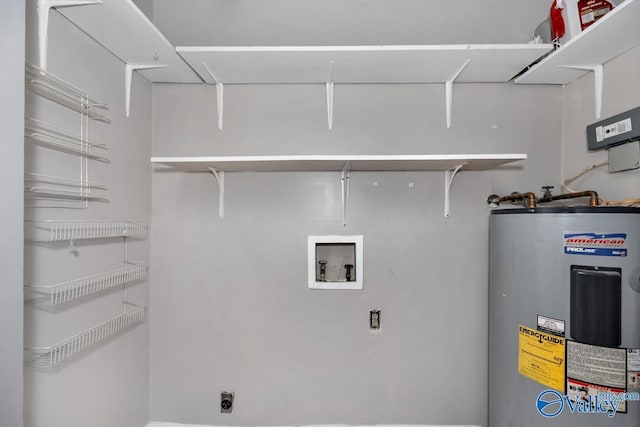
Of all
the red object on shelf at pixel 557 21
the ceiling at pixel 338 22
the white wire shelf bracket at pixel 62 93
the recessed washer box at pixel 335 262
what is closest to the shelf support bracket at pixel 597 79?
the red object on shelf at pixel 557 21

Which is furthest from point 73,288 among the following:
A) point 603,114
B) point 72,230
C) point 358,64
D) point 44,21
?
point 603,114

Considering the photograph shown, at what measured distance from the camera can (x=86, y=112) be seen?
1239 millimetres

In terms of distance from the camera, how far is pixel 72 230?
1.12 meters

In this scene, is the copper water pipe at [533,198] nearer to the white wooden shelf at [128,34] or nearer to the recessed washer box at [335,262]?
the recessed washer box at [335,262]

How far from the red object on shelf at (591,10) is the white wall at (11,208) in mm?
1988

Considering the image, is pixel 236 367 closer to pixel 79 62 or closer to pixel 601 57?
pixel 79 62

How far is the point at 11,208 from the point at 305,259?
1.17m

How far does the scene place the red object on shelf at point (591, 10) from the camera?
4.26 feet

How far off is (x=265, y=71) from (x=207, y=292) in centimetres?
119

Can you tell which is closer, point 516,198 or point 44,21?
point 44,21

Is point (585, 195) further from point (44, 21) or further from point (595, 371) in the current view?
point (44, 21)

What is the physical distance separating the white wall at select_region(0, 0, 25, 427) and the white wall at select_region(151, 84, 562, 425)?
870 millimetres

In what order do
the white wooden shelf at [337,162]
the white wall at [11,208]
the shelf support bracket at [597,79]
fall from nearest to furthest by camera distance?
1. the white wall at [11,208]
2. the white wooden shelf at [337,162]
3. the shelf support bracket at [597,79]

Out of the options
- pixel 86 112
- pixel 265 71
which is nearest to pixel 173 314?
pixel 86 112
